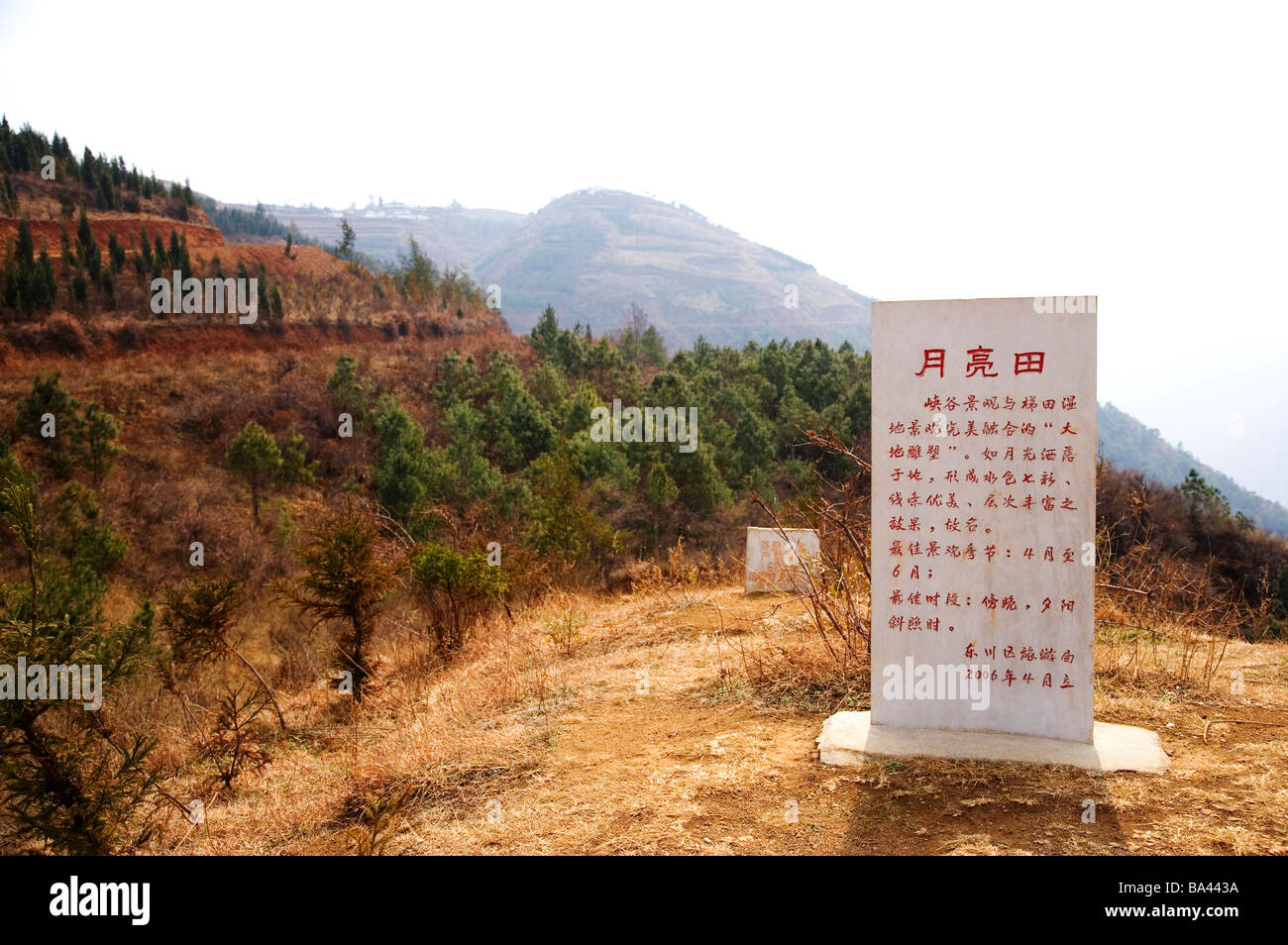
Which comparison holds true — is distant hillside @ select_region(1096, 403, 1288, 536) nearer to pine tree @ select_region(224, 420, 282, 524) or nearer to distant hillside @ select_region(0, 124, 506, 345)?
distant hillside @ select_region(0, 124, 506, 345)

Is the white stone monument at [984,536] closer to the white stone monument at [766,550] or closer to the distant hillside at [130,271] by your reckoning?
the white stone monument at [766,550]

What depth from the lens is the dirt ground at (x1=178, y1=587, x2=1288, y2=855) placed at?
11.1ft

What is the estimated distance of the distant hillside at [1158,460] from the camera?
3310 inches

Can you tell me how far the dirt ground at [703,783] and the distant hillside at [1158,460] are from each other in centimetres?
8717

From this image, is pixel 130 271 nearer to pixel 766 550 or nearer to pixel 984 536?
pixel 766 550

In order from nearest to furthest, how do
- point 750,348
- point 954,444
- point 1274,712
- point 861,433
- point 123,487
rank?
point 954,444, point 1274,712, point 123,487, point 861,433, point 750,348

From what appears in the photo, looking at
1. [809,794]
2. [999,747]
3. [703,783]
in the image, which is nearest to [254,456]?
[703,783]

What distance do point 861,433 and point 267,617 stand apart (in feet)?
53.6

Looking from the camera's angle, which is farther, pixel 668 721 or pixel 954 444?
pixel 668 721

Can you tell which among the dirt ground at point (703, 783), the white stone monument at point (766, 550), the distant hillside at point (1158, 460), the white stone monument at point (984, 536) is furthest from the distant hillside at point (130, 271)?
the distant hillside at point (1158, 460)

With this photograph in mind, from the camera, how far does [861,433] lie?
24.4 m

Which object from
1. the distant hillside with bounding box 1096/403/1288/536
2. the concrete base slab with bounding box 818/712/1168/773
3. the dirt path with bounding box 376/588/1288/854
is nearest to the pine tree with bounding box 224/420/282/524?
the dirt path with bounding box 376/588/1288/854

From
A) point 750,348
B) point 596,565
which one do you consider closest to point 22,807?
point 596,565

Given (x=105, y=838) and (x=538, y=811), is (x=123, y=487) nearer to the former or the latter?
(x=105, y=838)
